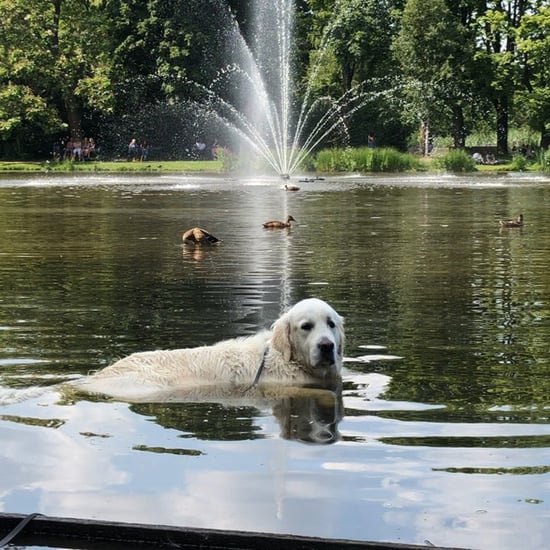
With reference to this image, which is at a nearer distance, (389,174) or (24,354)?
(24,354)

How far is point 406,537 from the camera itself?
504 cm

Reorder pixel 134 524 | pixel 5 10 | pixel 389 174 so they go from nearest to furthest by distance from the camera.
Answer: pixel 134 524 < pixel 389 174 < pixel 5 10

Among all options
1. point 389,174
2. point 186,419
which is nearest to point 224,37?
point 389,174

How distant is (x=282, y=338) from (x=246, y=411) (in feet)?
2.42

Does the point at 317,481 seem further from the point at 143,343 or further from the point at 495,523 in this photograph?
the point at 143,343

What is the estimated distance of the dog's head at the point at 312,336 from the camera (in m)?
7.91

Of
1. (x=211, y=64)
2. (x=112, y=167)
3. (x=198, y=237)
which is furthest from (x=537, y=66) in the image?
(x=198, y=237)

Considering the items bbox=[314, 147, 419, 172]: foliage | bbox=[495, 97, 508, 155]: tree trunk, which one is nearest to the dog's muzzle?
bbox=[314, 147, 419, 172]: foliage

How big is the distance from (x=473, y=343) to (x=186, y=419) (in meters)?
3.55

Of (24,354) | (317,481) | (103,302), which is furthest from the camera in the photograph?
(103,302)

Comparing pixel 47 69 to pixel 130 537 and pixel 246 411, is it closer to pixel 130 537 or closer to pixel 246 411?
pixel 246 411

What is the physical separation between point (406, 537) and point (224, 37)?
229 feet

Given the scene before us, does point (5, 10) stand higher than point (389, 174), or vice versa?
point (5, 10)

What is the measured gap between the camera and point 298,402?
7836 mm
